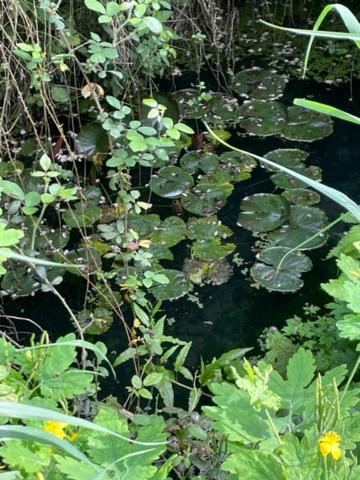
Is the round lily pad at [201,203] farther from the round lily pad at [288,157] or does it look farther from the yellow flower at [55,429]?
the yellow flower at [55,429]

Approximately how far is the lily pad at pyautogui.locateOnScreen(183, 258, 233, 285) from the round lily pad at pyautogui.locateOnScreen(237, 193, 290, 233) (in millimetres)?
210

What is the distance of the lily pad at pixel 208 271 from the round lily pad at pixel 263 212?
21 centimetres

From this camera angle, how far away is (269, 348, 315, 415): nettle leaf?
98 centimetres

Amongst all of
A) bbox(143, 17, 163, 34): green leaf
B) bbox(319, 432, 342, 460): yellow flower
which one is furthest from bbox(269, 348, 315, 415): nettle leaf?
bbox(143, 17, 163, 34): green leaf

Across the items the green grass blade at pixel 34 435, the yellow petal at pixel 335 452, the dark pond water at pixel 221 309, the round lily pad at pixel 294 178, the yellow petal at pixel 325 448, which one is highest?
the green grass blade at pixel 34 435

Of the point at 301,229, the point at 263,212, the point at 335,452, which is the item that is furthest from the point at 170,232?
the point at 335,452

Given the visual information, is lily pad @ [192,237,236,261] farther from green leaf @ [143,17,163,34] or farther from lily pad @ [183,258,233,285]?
green leaf @ [143,17,163,34]

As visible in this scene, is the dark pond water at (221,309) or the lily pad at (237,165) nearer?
the dark pond water at (221,309)

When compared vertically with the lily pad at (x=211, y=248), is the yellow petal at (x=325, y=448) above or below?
above

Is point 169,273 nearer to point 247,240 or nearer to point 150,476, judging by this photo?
point 247,240

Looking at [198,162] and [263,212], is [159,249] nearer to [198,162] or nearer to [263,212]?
[263,212]

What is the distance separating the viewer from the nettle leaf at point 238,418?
91 cm

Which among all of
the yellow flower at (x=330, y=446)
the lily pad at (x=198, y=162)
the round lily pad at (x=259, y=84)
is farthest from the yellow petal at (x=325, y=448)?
the round lily pad at (x=259, y=84)

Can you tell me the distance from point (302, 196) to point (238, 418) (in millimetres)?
1637
